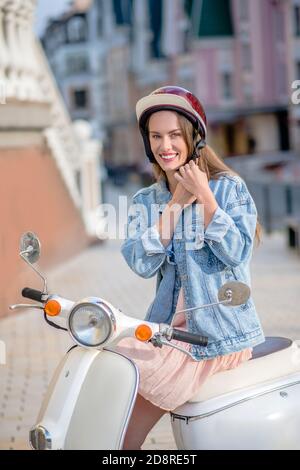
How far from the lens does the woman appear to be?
10.3 ft

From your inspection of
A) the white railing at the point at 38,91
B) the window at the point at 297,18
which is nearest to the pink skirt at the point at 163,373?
the white railing at the point at 38,91

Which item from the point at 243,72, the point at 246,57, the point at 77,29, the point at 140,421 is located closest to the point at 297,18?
the point at 246,57

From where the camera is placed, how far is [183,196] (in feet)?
10.7

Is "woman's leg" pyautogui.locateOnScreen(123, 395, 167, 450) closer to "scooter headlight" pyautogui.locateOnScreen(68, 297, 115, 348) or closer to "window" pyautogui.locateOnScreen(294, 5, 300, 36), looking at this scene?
"scooter headlight" pyautogui.locateOnScreen(68, 297, 115, 348)

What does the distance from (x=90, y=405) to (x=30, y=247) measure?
530mm

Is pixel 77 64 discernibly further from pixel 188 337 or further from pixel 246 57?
pixel 188 337

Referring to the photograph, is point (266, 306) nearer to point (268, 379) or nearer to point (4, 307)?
point (4, 307)

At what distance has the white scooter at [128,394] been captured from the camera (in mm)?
2980

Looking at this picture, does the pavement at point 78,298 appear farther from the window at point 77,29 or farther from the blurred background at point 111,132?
the window at point 77,29

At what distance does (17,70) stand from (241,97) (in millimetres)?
38952

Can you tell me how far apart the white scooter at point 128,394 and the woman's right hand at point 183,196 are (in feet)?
1.27

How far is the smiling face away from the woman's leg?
680 mm

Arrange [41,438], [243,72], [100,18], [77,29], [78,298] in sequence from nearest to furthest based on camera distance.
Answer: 1. [41,438]
2. [78,298]
3. [243,72]
4. [100,18]
5. [77,29]

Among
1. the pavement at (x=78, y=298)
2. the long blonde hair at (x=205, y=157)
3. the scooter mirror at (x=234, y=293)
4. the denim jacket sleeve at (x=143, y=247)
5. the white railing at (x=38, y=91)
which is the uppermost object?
the white railing at (x=38, y=91)
